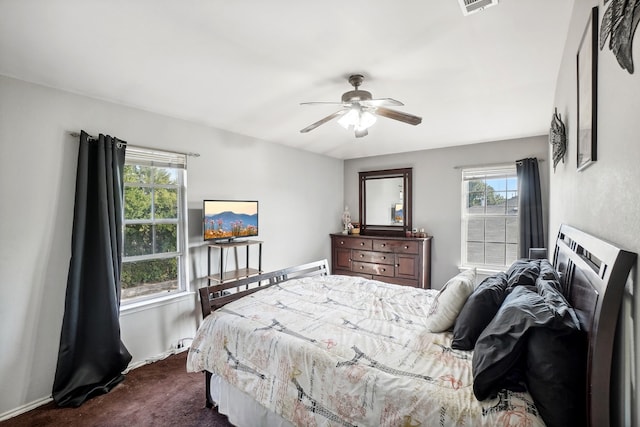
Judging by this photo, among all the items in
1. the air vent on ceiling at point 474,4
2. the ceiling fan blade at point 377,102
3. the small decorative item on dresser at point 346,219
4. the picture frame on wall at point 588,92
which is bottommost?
the small decorative item on dresser at point 346,219

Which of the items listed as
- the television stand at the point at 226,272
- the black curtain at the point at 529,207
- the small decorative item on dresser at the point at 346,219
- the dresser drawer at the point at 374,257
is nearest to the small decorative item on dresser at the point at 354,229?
the small decorative item on dresser at the point at 346,219

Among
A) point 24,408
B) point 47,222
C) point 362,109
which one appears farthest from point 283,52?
point 24,408

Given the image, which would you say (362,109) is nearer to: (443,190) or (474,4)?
(474,4)

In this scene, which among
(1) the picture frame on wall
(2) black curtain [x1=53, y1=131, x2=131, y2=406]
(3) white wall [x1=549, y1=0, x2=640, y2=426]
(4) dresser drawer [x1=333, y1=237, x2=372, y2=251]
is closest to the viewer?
(3) white wall [x1=549, y1=0, x2=640, y2=426]

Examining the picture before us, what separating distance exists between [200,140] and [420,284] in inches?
137

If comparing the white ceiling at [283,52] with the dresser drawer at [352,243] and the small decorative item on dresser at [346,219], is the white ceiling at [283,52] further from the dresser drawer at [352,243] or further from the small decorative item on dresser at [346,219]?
the small decorative item on dresser at [346,219]

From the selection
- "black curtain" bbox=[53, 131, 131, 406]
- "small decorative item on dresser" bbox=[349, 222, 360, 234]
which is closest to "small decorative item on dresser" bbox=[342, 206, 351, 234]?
"small decorative item on dresser" bbox=[349, 222, 360, 234]

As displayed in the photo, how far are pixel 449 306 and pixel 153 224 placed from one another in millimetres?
2807

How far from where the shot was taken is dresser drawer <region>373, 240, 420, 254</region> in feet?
14.4

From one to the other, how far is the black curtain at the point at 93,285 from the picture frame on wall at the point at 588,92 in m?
3.17

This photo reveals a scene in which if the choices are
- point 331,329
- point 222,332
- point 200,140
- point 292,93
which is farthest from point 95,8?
point 331,329

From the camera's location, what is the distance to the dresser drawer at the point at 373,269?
458 centimetres

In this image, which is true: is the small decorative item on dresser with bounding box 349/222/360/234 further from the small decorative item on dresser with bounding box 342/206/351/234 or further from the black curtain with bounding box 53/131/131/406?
the black curtain with bounding box 53/131/131/406

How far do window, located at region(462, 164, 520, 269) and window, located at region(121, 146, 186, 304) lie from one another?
12.5 ft
